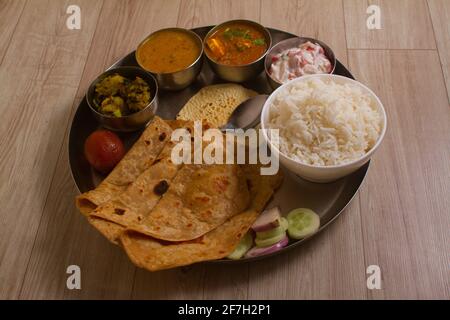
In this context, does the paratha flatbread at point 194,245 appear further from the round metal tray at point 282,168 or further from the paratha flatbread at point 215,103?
the paratha flatbread at point 215,103

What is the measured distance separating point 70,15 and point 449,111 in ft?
8.94

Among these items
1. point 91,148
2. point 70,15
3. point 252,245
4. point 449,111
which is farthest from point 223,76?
point 70,15

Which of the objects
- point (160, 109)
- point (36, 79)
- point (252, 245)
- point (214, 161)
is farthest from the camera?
point (36, 79)

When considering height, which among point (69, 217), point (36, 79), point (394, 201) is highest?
point (36, 79)

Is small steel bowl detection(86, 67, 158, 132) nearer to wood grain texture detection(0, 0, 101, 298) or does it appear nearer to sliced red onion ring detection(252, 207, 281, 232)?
wood grain texture detection(0, 0, 101, 298)

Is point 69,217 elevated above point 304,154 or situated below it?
below

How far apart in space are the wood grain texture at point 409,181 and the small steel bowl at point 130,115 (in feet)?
3.96

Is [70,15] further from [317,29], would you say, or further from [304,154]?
[304,154]

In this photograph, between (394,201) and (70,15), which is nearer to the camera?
(394,201)

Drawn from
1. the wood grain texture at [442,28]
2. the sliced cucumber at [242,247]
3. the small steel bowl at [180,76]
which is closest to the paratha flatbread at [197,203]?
the sliced cucumber at [242,247]

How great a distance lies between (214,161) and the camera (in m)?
2.27

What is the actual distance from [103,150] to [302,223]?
1035 millimetres

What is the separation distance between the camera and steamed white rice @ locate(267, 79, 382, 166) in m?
2.14

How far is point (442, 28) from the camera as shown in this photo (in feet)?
10.3
